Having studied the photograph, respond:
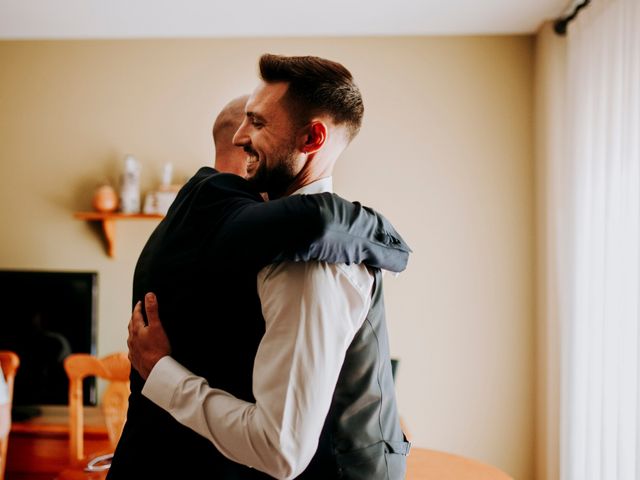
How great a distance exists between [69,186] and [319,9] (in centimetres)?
175

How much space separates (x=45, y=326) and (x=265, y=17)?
2.04 meters

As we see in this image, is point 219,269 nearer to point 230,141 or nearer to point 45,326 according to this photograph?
point 230,141

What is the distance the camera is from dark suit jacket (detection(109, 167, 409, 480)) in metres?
0.87

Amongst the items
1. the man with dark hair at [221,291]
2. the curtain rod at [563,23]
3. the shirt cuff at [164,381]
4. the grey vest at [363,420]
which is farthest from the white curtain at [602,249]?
the shirt cuff at [164,381]

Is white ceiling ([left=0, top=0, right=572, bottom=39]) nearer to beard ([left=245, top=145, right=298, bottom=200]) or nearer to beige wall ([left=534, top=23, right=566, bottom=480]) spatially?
beige wall ([left=534, top=23, right=566, bottom=480])

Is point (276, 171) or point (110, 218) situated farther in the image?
point (110, 218)

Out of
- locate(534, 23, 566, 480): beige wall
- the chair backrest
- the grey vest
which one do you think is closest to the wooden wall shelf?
the chair backrest

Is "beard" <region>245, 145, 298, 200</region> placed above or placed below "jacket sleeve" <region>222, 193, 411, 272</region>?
above

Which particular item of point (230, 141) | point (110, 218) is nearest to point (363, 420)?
point (230, 141)

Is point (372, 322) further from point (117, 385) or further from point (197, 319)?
point (117, 385)

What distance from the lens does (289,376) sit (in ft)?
2.81

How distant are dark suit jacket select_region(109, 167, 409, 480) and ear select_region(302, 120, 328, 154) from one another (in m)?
0.12

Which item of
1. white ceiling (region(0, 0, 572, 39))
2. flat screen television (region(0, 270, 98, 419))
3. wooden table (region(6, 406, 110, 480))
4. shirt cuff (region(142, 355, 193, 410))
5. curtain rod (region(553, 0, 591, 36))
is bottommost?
wooden table (region(6, 406, 110, 480))

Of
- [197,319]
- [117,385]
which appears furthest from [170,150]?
[197,319]
